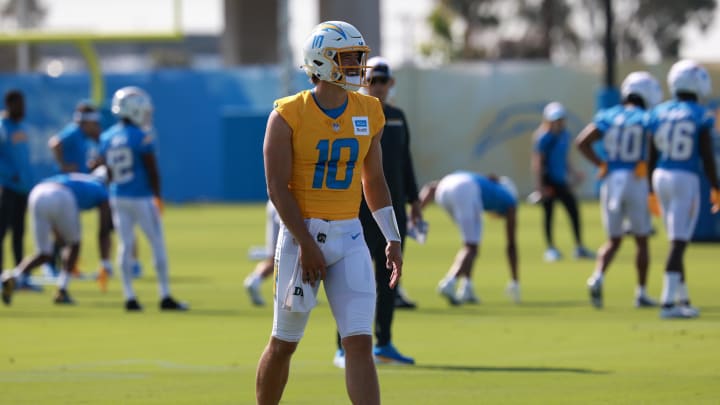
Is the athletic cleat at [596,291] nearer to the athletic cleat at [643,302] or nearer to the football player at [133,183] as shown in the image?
the athletic cleat at [643,302]

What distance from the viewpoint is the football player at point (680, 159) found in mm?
14992

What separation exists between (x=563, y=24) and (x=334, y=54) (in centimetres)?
7036

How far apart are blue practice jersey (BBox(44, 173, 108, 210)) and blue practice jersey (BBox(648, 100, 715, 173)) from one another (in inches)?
260

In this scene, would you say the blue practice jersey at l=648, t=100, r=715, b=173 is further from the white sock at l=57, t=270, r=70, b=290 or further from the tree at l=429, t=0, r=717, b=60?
the tree at l=429, t=0, r=717, b=60

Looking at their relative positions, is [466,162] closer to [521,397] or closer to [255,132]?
[255,132]

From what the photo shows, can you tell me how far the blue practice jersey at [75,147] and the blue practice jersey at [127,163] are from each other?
357cm

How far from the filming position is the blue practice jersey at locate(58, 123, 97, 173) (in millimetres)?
19781

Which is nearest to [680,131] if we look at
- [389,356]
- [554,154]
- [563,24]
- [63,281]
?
[389,356]

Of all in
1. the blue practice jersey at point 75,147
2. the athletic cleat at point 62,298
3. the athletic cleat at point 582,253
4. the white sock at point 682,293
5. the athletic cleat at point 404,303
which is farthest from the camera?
the athletic cleat at point 582,253

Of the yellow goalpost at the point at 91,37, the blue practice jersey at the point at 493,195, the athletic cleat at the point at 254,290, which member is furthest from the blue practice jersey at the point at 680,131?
the yellow goalpost at the point at 91,37

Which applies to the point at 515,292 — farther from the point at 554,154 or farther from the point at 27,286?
the point at 554,154

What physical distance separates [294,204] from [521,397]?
268 cm

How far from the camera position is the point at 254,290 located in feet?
55.4

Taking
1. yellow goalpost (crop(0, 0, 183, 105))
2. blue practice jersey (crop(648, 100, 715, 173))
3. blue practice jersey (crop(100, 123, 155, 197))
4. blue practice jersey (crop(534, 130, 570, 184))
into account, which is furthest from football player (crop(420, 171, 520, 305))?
yellow goalpost (crop(0, 0, 183, 105))
